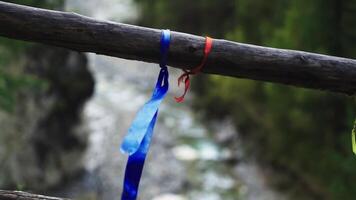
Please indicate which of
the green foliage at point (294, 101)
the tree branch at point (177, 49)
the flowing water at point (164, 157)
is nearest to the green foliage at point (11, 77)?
the flowing water at point (164, 157)

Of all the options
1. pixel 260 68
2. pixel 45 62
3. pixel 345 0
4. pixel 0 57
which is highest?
pixel 345 0

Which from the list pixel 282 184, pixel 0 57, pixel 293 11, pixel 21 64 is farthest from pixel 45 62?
pixel 282 184

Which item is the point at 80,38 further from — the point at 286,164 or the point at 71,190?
Answer: the point at 286,164

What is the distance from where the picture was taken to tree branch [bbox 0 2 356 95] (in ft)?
4.77

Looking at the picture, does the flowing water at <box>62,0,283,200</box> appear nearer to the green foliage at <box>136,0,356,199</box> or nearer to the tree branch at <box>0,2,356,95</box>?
the green foliage at <box>136,0,356,199</box>

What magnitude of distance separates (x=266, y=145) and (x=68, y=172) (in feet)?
7.70

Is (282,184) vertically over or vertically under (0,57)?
under

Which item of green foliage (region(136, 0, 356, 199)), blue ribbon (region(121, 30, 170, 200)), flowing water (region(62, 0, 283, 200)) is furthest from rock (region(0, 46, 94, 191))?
blue ribbon (region(121, 30, 170, 200))

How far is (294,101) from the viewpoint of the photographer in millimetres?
4961

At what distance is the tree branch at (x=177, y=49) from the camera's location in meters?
1.45

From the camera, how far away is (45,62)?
5.05 m

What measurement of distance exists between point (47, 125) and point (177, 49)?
3915 millimetres

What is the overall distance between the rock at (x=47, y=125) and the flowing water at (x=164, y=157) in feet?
0.91

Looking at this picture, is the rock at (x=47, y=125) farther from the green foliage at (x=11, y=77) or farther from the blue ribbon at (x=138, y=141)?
the blue ribbon at (x=138, y=141)
